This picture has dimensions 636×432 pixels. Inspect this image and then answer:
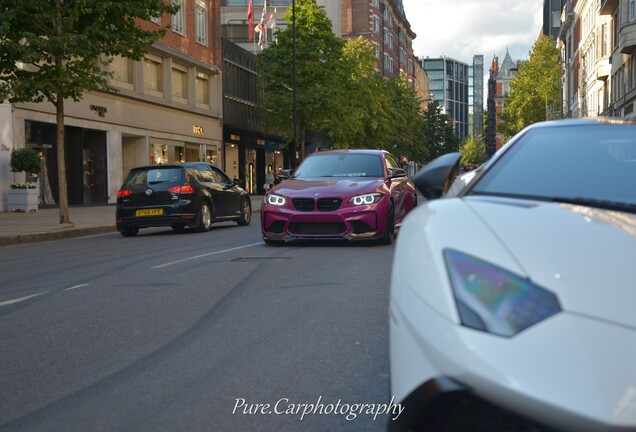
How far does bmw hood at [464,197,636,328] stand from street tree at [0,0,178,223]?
1526 cm

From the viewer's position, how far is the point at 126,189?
15609 mm

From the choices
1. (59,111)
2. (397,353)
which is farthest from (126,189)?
(397,353)

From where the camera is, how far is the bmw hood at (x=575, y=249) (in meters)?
1.99

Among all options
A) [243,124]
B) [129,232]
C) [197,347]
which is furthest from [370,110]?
[197,347]

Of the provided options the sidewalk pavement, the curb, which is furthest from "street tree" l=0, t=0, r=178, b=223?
the curb

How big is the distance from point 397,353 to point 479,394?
41cm

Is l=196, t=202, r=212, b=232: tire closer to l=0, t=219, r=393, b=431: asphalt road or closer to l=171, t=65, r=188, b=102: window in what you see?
l=0, t=219, r=393, b=431: asphalt road

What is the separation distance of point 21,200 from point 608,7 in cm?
3720

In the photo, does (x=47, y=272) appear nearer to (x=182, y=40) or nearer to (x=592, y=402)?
(x=592, y=402)

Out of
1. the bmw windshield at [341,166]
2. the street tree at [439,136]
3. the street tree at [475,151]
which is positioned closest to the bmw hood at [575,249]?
the bmw windshield at [341,166]

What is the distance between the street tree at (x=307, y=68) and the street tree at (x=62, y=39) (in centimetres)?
2220

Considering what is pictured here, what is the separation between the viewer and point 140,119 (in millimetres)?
32812

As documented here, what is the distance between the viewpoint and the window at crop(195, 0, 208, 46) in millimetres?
39469

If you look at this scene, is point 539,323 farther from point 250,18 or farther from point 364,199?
point 250,18
